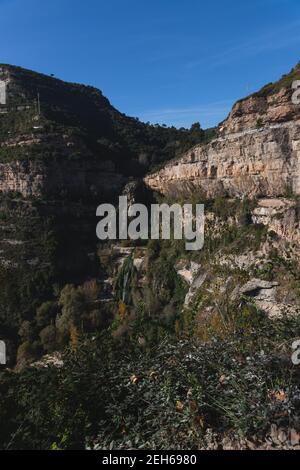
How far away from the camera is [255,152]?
24000 mm

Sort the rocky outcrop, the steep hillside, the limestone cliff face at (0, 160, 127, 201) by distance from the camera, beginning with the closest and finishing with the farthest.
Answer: the rocky outcrop, the limestone cliff face at (0, 160, 127, 201), the steep hillside

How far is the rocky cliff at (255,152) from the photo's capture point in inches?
869

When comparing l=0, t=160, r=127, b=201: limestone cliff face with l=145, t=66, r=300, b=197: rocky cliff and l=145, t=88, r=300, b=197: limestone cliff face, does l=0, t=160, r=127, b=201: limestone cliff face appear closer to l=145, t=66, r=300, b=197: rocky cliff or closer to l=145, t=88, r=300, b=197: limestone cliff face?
l=145, t=88, r=300, b=197: limestone cliff face

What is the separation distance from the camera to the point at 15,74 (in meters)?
52.6

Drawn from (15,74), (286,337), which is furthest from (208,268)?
(15,74)

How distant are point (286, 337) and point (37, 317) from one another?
23617mm

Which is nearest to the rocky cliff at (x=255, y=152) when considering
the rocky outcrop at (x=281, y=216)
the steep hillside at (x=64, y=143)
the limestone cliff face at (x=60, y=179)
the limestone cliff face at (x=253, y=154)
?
the limestone cliff face at (x=253, y=154)

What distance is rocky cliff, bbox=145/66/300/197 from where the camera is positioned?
22.1m

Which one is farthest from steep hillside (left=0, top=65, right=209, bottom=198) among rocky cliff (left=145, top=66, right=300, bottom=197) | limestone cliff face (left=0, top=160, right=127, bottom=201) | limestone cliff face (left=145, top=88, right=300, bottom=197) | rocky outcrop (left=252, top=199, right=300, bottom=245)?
rocky outcrop (left=252, top=199, right=300, bottom=245)

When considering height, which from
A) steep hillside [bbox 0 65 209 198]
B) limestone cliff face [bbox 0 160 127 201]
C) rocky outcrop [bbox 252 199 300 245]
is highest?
steep hillside [bbox 0 65 209 198]

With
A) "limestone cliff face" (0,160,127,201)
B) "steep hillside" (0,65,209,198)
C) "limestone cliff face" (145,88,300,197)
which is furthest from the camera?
"steep hillside" (0,65,209,198)

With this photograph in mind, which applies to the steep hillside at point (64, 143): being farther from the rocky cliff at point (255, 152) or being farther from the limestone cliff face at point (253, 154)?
the rocky cliff at point (255, 152)

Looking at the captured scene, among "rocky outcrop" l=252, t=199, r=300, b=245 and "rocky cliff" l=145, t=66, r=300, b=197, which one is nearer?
"rocky outcrop" l=252, t=199, r=300, b=245
